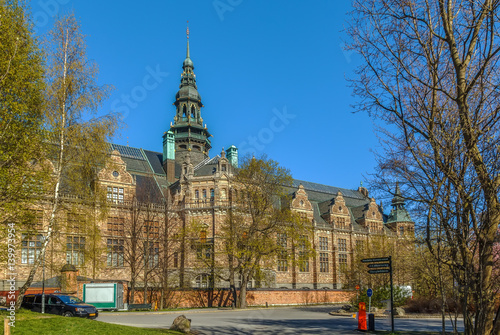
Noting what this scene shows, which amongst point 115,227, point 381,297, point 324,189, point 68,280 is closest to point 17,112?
point 68,280

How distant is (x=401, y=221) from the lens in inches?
2795

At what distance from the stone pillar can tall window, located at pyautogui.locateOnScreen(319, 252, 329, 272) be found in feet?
110

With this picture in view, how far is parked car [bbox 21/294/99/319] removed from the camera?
25109 millimetres

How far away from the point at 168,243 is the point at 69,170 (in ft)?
82.0

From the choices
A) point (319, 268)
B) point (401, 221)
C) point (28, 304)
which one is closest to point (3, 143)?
point (28, 304)

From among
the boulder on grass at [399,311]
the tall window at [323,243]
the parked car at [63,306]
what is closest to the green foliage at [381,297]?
the boulder on grass at [399,311]

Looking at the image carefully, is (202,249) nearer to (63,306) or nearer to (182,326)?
(63,306)

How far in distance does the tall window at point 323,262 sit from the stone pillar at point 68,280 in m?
33.6

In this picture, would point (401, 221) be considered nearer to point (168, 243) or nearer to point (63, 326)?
point (168, 243)

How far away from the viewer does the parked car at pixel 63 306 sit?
82.4ft

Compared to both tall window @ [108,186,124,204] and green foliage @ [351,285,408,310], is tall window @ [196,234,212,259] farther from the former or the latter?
green foliage @ [351,285,408,310]

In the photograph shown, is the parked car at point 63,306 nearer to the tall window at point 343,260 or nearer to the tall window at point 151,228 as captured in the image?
the tall window at point 151,228

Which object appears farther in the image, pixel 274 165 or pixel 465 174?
pixel 274 165

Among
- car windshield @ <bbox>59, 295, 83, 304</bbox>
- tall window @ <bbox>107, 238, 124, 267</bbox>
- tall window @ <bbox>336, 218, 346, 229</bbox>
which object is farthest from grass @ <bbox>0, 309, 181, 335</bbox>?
tall window @ <bbox>336, 218, 346, 229</bbox>
